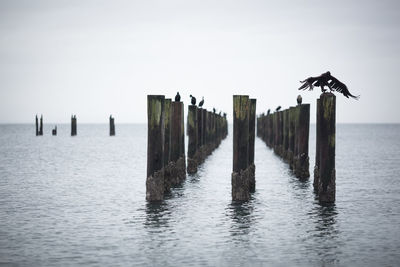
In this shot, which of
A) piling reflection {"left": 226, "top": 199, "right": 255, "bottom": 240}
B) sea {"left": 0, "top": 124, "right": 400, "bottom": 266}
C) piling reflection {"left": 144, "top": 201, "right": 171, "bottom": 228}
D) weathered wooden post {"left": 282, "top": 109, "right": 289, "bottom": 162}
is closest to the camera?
sea {"left": 0, "top": 124, "right": 400, "bottom": 266}

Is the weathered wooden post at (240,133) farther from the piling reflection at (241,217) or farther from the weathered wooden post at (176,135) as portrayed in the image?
the weathered wooden post at (176,135)

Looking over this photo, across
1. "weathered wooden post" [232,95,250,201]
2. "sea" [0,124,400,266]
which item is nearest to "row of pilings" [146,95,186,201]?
"sea" [0,124,400,266]

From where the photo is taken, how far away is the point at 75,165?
83.6 ft

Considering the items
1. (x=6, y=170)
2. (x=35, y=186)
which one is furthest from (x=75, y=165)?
(x=35, y=186)

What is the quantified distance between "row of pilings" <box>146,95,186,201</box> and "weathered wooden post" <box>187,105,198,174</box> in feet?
10.3

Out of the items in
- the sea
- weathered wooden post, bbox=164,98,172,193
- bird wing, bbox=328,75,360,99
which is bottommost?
the sea

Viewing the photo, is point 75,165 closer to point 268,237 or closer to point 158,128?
point 158,128

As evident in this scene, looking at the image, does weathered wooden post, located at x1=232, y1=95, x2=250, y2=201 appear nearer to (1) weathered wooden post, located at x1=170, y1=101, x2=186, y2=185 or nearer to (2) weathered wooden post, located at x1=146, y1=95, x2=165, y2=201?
(2) weathered wooden post, located at x1=146, y1=95, x2=165, y2=201

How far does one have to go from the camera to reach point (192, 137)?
61.6 ft

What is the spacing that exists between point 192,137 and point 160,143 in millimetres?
7006

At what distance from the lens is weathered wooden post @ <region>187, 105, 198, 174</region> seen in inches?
726

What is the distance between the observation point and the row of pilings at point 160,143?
11578 millimetres

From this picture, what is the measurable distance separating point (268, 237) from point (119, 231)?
2488 mm

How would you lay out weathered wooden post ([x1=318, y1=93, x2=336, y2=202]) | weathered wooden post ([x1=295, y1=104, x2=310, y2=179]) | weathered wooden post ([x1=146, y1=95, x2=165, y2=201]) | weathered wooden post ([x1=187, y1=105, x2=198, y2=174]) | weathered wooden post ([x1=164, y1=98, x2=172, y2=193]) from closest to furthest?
weathered wooden post ([x1=318, y1=93, x2=336, y2=202]) → weathered wooden post ([x1=146, y1=95, x2=165, y2=201]) → weathered wooden post ([x1=164, y1=98, x2=172, y2=193]) → weathered wooden post ([x1=295, y1=104, x2=310, y2=179]) → weathered wooden post ([x1=187, y1=105, x2=198, y2=174])
